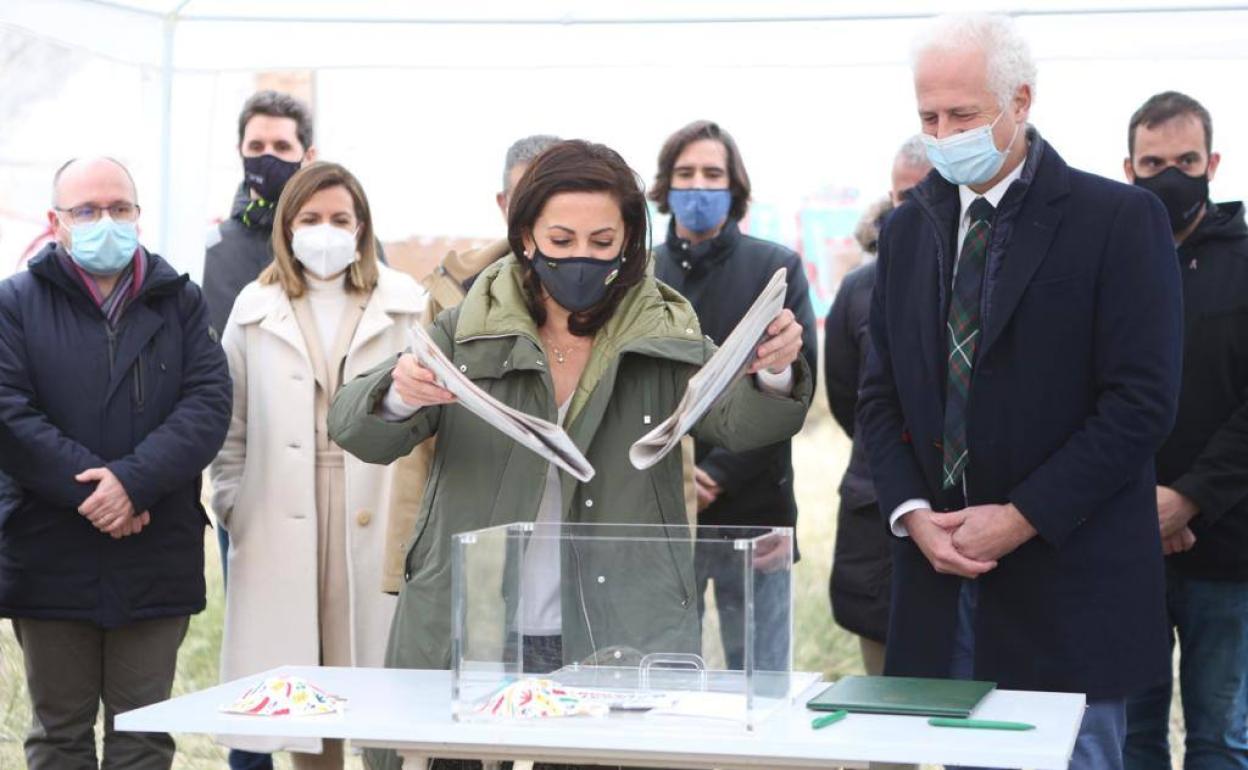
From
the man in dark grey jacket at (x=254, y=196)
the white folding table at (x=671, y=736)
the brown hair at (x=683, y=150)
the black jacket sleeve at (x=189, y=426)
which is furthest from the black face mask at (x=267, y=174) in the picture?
the white folding table at (x=671, y=736)

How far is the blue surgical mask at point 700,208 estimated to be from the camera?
5.31 m

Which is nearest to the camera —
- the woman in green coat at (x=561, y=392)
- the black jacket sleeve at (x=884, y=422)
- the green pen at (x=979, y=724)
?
the green pen at (x=979, y=724)

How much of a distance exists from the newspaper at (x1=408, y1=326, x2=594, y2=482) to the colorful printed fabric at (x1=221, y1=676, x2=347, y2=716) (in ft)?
1.80

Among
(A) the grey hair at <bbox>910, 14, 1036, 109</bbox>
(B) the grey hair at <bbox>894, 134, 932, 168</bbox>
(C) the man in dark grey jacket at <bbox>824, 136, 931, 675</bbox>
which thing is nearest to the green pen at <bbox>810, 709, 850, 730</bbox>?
(A) the grey hair at <bbox>910, 14, 1036, 109</bbox>

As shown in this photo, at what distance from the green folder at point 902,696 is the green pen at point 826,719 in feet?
0.18

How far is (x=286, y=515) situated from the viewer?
4.82m

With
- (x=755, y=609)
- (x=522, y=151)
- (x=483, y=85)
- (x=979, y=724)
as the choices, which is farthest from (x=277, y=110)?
(x=979, y=724)

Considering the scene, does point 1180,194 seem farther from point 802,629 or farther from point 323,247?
point 802,629

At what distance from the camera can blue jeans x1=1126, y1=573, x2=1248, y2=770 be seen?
4.32 metres

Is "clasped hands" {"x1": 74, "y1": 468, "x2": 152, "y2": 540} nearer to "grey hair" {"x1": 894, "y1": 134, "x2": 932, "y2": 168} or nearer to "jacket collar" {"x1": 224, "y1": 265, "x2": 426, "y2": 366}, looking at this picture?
"jacket collar" {"x1": 224, "y1": 265, "x2": 426, "y2": 366}

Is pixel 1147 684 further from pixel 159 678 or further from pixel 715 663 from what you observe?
pixel 159 678

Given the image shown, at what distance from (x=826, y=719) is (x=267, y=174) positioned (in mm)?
3291

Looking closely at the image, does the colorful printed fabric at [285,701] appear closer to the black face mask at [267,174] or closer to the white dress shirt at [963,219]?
the white dress shirt at [963,219]

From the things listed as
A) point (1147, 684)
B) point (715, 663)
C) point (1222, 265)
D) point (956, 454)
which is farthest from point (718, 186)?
point (715, 663)
